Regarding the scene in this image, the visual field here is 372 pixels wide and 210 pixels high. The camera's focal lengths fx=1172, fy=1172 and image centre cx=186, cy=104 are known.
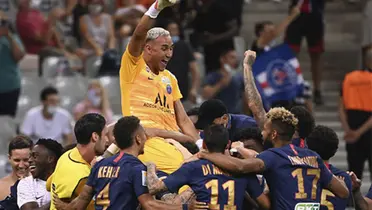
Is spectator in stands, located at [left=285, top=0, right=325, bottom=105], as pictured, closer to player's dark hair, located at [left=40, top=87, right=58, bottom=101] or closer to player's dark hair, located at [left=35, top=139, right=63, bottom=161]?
player's dark hair, located at [left=40, top=87, right=58, bottom=101]

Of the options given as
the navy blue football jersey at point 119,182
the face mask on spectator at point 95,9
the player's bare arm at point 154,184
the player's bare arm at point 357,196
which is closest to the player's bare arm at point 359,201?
the player's bare arm at point 357,196

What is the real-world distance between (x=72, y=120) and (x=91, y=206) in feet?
22.5

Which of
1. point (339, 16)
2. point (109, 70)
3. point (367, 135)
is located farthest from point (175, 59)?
point (339, 16)

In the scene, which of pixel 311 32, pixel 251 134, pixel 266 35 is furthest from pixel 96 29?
pixel 251 134

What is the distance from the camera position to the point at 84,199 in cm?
1002

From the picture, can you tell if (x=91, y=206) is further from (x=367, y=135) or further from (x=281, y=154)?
(x=367, y=135)

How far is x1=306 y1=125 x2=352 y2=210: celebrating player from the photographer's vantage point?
10.6 m

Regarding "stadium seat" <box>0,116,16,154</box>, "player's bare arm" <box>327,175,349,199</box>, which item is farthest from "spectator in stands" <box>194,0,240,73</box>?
"player's bare arm" <box>327,175,349,199</box>

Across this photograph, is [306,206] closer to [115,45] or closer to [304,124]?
[304,124]

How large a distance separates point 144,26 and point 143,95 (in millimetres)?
711

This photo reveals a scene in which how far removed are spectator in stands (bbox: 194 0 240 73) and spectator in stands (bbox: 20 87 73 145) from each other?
2767mm

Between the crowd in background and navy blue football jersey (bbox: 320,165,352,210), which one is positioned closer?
navy blue football jersey (bbox: 320,165,352,210)

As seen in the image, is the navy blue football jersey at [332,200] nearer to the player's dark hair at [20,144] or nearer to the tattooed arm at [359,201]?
the tattooed arm at [359,201]

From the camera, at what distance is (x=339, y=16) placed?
21.1 meters
